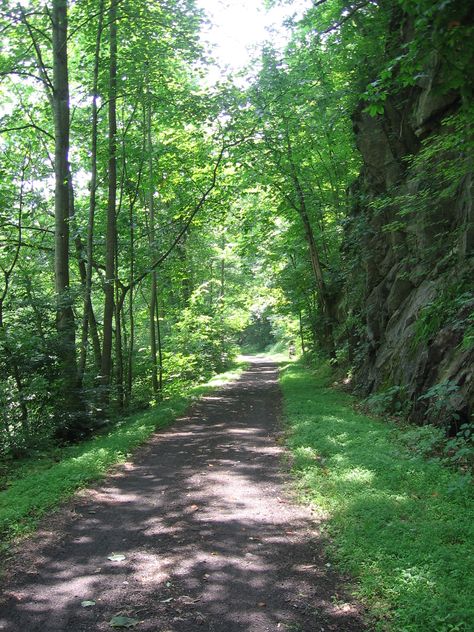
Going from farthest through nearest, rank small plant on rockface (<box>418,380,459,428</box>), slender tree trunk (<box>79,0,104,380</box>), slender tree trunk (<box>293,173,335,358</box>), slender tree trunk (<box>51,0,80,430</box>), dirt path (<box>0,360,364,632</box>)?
1. slender tree trunk (<box>293,173,335,358</box>)
2. slender tree trunk (<box>79,0,104,380</box>)
3. slender tree trunk (<box>51,0,80,430</box>)
4. small plant on rockface (<box>418,380,459,428</box>)
5. dirt path (<box>0,360,364,632</box>)

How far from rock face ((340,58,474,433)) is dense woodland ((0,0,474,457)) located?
0.05 metres

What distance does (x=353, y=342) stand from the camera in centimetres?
1511

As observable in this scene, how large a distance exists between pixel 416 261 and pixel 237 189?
8.24 meters

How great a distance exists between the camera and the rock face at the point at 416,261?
292 inches

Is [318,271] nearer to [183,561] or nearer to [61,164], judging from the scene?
[61,164]

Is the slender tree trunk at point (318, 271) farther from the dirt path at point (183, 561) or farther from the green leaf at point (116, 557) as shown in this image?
the green leaf at point (116, 557)

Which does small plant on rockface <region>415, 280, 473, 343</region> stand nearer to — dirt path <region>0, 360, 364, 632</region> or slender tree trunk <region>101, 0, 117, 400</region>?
dirt path <region>0, 360, 364, 632</region>

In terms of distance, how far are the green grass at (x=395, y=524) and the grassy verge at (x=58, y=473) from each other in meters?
3.15

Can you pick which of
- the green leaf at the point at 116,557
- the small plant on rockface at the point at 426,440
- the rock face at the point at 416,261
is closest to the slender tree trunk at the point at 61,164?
the green leaf at the point at 116,557

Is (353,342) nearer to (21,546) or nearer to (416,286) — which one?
(416,286)

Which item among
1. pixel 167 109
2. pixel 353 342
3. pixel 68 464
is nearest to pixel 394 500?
pixel 68 464

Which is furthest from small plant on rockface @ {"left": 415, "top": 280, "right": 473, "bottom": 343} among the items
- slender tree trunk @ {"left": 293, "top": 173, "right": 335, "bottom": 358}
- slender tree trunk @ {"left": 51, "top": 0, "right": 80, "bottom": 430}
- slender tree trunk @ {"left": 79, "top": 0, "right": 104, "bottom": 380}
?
slender tree trunk @ {"left": 293, "top": 173, "right": 335, "bottom": 358}

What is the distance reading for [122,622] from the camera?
11.2 ft

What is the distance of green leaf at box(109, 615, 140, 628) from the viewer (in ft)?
11.1
